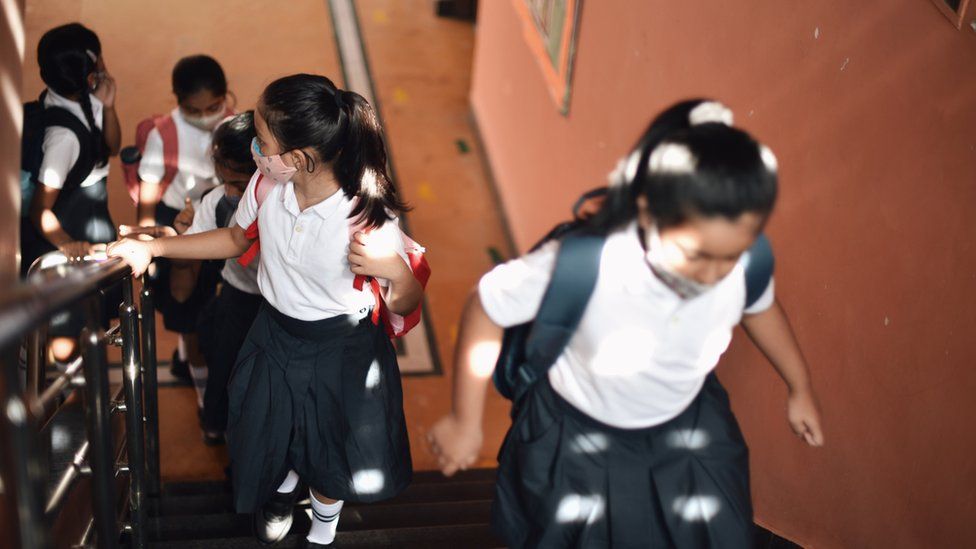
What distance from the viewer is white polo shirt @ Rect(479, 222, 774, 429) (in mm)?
1710

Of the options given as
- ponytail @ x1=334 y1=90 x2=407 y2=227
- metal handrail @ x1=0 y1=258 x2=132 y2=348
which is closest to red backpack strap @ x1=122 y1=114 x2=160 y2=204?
ponytail @ x1=334 y1=90 x2=407 y2=227

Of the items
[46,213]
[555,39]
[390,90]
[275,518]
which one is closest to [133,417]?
[275,518]

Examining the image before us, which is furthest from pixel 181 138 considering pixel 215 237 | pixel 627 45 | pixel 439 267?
pixel 439 267

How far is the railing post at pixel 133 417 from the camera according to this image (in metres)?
2.29

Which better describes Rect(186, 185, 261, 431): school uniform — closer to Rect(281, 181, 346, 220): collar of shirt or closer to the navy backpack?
Rect(281, 181, 346, 220): collar of shirt

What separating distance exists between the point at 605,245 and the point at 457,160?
456 centimetres

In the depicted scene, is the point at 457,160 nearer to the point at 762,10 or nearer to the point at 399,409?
the point at 762,10

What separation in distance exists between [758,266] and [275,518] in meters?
1.47

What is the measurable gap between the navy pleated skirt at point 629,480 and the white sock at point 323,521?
749mm

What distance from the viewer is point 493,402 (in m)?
4.61

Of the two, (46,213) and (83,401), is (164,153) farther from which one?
(83,401)

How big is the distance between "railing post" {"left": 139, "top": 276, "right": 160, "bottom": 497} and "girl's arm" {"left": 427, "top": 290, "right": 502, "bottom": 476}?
1118 mm

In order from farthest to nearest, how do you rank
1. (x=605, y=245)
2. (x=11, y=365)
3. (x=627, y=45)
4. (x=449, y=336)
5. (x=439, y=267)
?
(x=439, y=267)
(x=449, y=336)
(x=627, y=45)
(x=605, y=245)
(x=11, y=365)

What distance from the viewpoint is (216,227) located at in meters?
2.63
